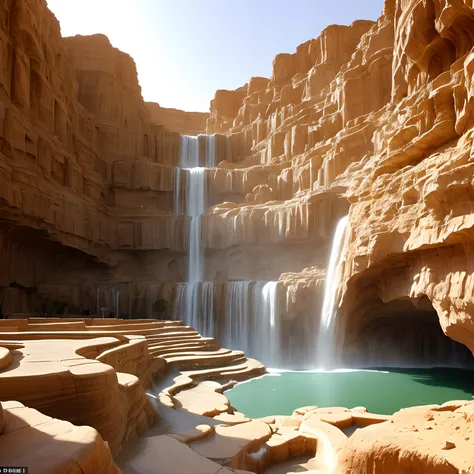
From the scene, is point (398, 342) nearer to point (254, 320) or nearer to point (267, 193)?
point (254, 320)

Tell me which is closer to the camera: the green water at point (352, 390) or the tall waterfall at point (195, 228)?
the green water at point (352, 390)

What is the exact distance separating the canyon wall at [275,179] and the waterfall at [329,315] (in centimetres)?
62

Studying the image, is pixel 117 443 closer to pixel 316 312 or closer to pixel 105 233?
pixel 316 312

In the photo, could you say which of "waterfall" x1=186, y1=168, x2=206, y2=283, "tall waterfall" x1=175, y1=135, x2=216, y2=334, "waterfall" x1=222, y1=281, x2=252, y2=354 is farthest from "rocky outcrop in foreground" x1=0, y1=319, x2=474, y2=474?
"waterfall" x1=186, y1=168, x2=206, y2=283

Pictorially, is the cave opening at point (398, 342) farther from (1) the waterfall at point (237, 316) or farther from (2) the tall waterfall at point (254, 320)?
(1) the waterfall at point (237, 316)

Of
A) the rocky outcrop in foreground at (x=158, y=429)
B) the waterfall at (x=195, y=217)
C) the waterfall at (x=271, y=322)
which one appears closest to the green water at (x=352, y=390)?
the rocky outcrop in foreground at (x=158, y=429)

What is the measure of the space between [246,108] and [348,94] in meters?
16.0

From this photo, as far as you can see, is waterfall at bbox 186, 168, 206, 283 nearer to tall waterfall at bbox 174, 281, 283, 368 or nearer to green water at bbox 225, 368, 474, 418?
tall waterfall at bbox 174, 281, 283, 368

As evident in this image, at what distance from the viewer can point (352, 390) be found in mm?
14758

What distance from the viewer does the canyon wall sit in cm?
1428

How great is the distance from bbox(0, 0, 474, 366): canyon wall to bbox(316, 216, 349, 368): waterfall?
2.02ft

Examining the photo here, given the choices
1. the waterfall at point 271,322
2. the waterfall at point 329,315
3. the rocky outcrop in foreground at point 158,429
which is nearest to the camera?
the rocky outcrop in foreground at point 158,429

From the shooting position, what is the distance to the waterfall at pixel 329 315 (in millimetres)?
19656

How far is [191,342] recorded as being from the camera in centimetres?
1759
